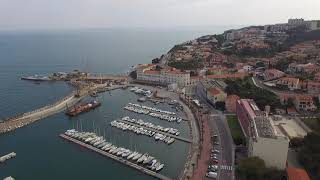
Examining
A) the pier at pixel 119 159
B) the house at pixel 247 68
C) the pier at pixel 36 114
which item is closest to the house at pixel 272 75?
the house at pixel 247 68

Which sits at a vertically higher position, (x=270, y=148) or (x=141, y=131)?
(x=270, y=148)

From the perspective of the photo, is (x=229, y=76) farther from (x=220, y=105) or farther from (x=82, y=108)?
(x=82, y=108)

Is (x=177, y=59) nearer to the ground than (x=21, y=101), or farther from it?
farther from it

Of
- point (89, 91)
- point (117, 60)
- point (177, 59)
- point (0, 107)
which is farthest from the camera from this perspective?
point (117, 60)

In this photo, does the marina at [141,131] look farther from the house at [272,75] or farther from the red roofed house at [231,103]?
the house at [272,75]

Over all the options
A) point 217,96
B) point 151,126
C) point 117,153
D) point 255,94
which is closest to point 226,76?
point 217,96

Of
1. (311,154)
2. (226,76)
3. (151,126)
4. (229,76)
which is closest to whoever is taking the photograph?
(311,154)

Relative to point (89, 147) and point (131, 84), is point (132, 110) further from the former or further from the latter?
point (131, 84)

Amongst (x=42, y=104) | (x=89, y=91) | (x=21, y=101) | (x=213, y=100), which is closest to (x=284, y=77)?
(x=213, y=100)
